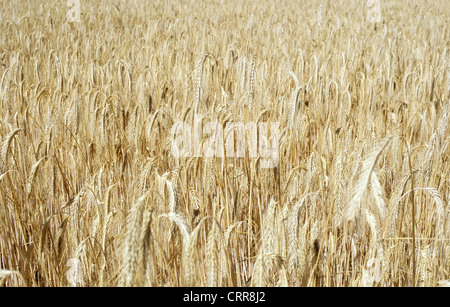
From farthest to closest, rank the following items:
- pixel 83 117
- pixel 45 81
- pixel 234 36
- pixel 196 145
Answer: pixel 234 36, pixel 45 81, pixel 83 117, pixel 196 145

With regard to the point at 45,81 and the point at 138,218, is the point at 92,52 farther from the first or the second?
the point at 138,218

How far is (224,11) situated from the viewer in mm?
5281

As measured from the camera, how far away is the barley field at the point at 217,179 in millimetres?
750

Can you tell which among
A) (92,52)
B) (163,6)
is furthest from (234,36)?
(163,6)

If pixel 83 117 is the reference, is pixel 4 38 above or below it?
above

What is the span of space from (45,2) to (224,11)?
228 cm

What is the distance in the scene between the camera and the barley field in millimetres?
750

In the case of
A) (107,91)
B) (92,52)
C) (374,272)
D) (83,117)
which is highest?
(92,52)

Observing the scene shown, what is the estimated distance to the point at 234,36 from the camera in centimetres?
360

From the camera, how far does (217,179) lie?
3.80ft

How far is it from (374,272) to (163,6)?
483 centimetres

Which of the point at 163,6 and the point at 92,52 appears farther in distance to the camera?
the point at 163,6
